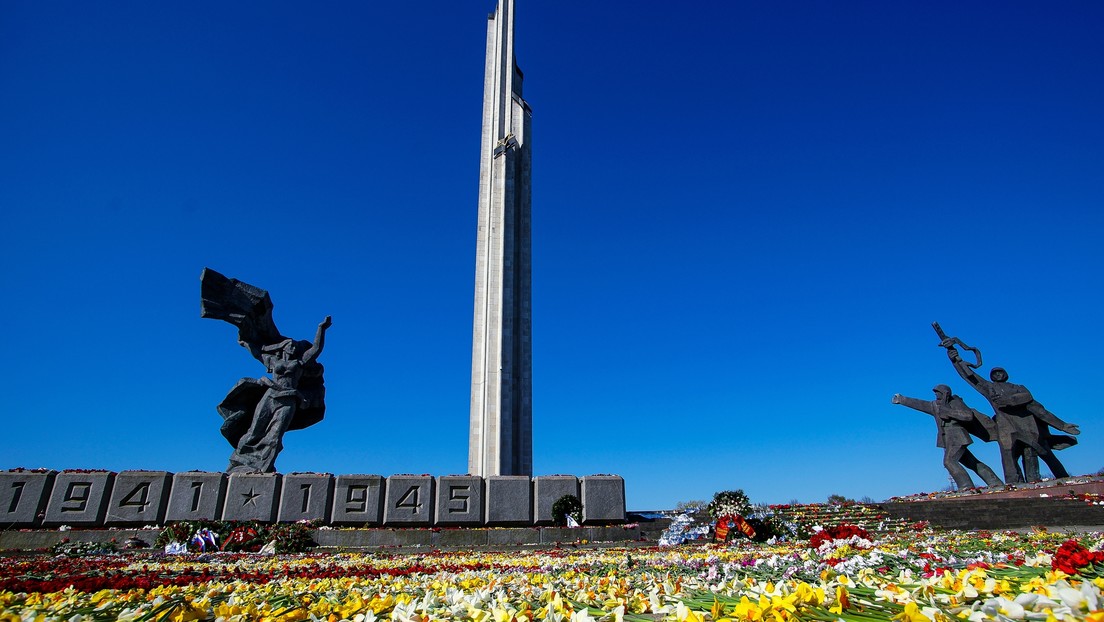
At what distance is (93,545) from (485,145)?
21542mm

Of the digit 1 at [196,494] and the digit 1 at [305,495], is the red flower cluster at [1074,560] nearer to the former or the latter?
the digit 1 at [305,495]

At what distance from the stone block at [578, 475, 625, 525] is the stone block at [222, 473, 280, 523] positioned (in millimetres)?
7425

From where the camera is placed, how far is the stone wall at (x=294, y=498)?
44.2ft

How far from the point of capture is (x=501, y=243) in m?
25.3

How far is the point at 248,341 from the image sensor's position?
1834 cm

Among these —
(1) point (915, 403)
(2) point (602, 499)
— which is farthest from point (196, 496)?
(1) point (915, 403)

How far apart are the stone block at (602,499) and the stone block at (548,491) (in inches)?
12.8

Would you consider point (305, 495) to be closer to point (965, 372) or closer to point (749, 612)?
point (749, 612)

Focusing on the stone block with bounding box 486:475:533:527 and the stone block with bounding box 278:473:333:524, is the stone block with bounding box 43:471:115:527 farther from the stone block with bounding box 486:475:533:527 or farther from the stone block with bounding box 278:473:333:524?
the stone block with bounding box 486:475:533:527

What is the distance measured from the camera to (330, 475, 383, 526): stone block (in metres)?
14.0

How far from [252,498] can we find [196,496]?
4.39 feet


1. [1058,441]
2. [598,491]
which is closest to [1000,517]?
[598,491]

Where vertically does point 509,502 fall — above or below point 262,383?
below

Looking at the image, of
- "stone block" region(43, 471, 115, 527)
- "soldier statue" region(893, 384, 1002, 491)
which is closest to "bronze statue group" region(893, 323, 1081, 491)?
"soldier statue" region(893, 384, 1002, 491)
